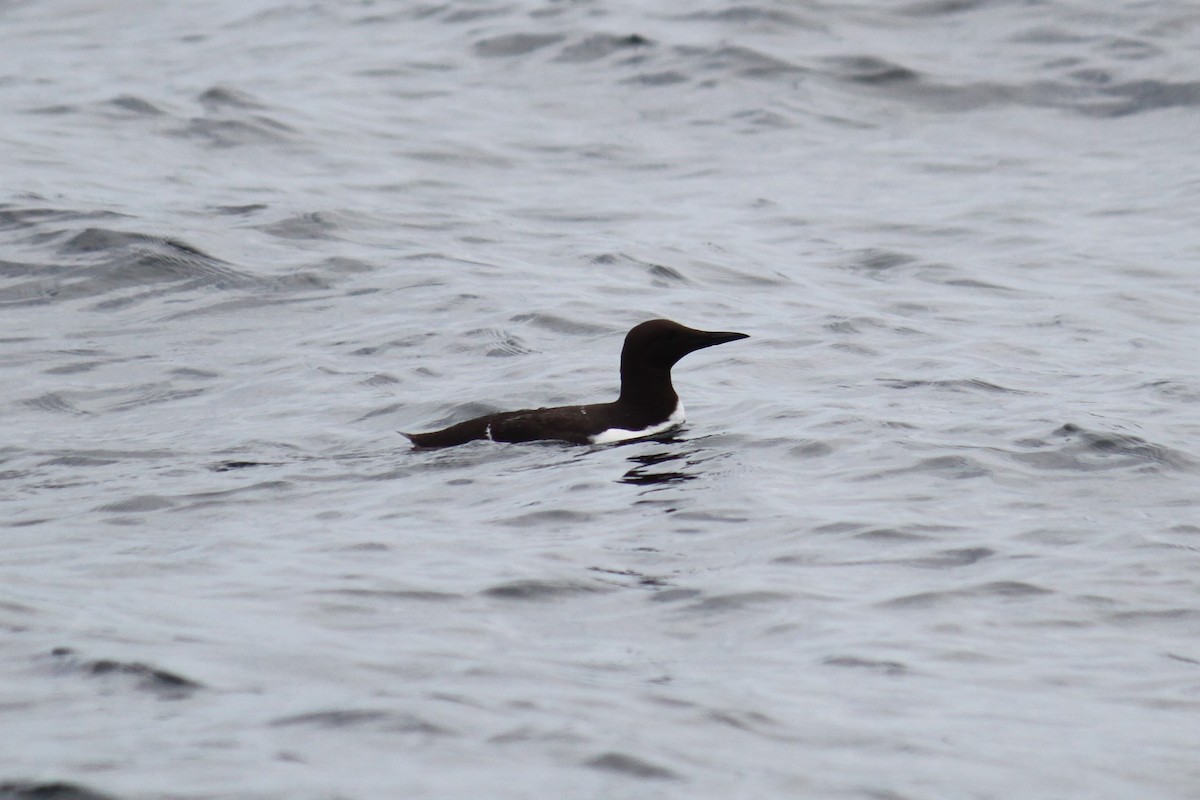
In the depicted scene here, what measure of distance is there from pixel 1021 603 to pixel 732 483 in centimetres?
200

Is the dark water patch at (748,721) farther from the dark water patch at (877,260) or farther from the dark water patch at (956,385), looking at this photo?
the dark water patch at (877,260)

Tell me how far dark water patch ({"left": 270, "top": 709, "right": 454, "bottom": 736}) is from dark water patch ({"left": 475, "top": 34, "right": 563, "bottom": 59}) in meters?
15.1

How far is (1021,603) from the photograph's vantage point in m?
Answer: 6.91

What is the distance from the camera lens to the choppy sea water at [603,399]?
5605 mm

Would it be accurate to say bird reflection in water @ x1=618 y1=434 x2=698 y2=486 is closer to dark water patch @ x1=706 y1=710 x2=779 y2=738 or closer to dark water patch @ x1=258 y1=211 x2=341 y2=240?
dark water patch @ x1=706 y1=710 x2=779 y2=738

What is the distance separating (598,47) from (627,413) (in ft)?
35.4

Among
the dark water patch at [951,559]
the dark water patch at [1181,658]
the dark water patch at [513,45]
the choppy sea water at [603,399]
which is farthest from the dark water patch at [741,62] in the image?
the dark water patch at [1181,658]

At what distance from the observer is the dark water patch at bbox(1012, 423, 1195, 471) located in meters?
8.88

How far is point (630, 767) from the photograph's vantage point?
5242 millimetres

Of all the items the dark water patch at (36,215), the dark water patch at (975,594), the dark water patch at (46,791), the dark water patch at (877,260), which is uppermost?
the dark water patch at (46,791)

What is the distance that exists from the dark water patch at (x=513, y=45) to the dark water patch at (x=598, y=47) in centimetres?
36

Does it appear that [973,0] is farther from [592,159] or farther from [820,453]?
[820,453]

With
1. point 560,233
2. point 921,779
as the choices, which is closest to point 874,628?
point 921,779

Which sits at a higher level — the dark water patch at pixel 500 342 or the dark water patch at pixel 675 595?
the dark water patch at pixel 675 595
